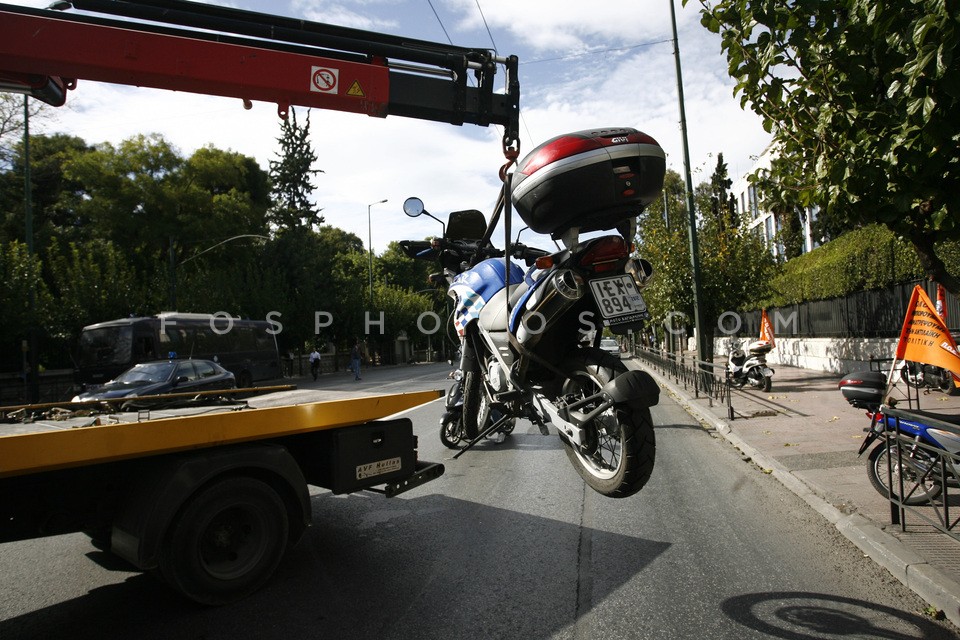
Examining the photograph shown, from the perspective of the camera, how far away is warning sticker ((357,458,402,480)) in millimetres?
4438

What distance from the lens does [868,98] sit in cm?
464

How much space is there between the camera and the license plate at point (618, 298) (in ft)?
11.7

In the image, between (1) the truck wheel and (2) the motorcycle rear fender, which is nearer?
(2) the motorcycle rear fender

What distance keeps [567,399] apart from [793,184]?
334 cm

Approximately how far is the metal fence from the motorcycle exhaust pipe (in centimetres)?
277

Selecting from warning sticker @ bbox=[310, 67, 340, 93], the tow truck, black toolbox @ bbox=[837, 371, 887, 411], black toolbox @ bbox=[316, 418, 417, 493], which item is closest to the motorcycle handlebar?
the tow truck

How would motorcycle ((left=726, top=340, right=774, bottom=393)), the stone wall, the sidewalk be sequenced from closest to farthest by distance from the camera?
the sidewalk
motorcycle ((left=726, top=340, right=774, bottom=393))
the stone wall

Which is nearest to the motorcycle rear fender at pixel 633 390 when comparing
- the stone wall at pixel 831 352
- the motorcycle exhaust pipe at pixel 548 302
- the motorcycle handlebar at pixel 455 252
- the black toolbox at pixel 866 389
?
the motorcycle exhaust pipe at pixel 548 302

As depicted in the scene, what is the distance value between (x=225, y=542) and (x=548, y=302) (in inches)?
92.9

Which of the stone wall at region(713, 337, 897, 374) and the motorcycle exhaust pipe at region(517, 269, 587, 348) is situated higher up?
the motorcycle exhaust pipe at region(517, 269, 587, 348)

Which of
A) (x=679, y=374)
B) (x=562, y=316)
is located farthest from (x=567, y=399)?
(x=679, y=374)

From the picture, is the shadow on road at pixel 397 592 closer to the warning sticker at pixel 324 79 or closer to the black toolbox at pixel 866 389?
the black toolbox at pixel 866 389

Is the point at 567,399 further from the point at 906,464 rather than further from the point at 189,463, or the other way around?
the point at 906,464

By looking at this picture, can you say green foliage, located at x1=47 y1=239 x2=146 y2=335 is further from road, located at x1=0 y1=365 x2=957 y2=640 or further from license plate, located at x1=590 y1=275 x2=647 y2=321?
license plate, located at x1=590 y1=275 x2=647 y2=321
